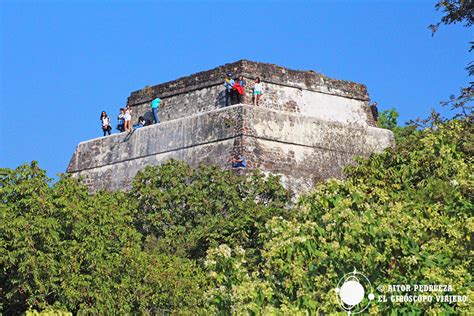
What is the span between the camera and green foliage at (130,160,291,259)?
53.9ft

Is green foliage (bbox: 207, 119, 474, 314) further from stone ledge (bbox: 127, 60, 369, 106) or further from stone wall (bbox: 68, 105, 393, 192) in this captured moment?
stone ledge (bbox: 127, 60, 369, 106)

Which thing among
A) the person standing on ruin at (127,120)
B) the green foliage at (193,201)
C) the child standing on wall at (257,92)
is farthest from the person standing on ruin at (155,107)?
the green foliage at (193,201)

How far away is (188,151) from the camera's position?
1956cm

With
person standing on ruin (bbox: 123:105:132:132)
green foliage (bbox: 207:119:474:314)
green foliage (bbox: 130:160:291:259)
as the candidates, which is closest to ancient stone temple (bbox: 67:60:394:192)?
person standing on ruin (bbox: 123:105:132:132)

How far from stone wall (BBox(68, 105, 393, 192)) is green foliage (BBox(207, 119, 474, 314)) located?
15.7 ft

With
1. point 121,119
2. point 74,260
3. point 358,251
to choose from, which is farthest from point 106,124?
point 358,251

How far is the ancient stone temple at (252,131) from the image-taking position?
18938 millimetres

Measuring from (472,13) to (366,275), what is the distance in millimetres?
6644

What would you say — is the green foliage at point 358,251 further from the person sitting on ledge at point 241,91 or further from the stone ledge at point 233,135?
the person sitting on ledge at point 241,91

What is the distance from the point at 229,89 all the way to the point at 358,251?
28.4 feet

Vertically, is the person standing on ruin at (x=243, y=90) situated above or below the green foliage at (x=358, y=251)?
above

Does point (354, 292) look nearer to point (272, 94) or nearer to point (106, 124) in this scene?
point (272, 94)

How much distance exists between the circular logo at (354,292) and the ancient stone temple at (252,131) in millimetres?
7799

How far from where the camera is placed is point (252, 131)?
18812 millimetres
